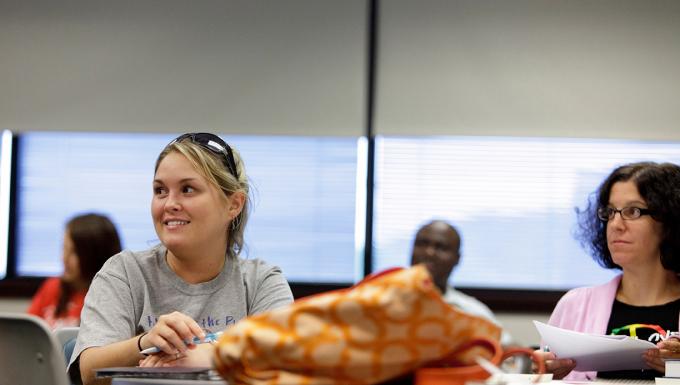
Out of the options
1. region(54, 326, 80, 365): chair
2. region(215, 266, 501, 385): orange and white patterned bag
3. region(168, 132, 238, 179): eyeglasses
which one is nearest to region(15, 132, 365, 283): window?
region(54, 326, 80, 365): chair

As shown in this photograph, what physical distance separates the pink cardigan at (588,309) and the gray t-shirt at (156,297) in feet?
3.69

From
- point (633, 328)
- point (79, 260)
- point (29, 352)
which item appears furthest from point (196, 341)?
point (79, 260)

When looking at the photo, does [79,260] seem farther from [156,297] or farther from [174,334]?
[174,334]

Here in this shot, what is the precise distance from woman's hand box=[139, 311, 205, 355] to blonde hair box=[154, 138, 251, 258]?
0.47 m

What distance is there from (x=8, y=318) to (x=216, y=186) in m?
0.61

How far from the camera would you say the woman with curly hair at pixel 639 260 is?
8.95 feet

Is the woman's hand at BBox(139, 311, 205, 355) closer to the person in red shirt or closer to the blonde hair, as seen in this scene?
the blonde hair

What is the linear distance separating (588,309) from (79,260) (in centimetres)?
220

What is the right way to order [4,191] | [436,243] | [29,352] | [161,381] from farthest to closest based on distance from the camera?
[4,191] → [436,243] → [29,352] → [161,381]

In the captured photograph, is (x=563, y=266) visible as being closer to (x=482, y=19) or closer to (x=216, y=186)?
(x=482, y=19)

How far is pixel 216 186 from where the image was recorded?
2.06 metres

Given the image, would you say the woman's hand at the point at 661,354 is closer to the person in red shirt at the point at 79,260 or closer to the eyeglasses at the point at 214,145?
the eyeglasses at the point at 214,145

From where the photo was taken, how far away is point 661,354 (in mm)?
2244

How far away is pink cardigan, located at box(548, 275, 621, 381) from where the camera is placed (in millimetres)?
2740
